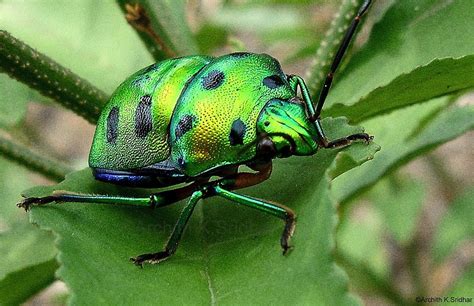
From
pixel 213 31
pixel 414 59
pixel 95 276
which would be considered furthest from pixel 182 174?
pixel 213 31

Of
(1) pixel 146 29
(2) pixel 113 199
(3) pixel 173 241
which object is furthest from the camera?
(1) pixel 146 29

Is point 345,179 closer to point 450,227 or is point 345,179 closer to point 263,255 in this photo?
point 263,255

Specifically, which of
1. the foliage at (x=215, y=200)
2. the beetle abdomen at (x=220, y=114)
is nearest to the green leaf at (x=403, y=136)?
the foliage at (x=215, y=200)

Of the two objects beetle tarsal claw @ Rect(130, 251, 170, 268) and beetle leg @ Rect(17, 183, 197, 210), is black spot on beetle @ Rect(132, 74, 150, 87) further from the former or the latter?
beetle tarsal claw @ Rect(130, 251, 170, 268)

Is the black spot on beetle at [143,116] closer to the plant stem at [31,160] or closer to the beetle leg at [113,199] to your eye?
the beetle leg at [113,199]

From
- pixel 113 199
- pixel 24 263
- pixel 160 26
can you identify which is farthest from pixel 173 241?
pixel 160 26

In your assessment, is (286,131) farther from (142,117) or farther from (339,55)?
(142,117)
